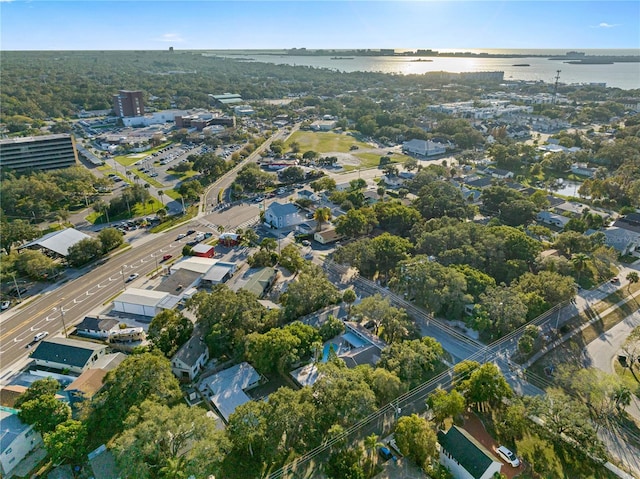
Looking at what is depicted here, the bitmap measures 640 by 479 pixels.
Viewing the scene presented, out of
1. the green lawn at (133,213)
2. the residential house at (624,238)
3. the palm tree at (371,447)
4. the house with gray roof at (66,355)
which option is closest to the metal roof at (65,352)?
the house with gray roof at (66,355)

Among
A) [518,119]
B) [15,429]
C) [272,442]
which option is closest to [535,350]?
[272,442]

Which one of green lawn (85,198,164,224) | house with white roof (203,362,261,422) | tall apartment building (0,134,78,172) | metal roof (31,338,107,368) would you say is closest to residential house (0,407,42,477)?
metal roof (31,338,107,368)

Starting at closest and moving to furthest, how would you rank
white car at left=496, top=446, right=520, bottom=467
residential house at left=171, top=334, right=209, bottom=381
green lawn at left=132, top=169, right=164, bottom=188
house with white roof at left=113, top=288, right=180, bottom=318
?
white car at left=496, top=446, right=520, bottom=467 → residential house at left=171, top=334, right=209, bottom=381 → house with white roof at left=113, top=288, right=180, bottom=318 → green lawn at left=132, top=169, right=164, bottom=188

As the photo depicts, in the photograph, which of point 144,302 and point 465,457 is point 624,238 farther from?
point 144,302

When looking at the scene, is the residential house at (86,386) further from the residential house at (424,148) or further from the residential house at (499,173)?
the residential house at (424,148)

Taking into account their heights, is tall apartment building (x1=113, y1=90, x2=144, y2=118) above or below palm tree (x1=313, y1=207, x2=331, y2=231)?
above

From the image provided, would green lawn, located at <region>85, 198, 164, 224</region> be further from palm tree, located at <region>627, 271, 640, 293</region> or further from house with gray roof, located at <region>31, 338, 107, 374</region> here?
palm tree, located at <region>627, 271, 640, 293</region>

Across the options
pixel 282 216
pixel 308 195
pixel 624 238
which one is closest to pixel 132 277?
pixel 282 216
